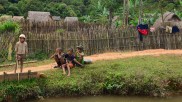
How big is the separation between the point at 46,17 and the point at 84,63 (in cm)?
2053

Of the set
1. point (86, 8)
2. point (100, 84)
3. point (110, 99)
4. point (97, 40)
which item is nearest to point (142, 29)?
point (97, 40)

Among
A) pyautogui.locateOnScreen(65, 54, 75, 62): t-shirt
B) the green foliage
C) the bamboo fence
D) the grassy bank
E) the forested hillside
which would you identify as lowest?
the grassy bank

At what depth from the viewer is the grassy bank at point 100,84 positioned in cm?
884

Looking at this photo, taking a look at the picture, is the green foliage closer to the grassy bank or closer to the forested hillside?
the grassy bank

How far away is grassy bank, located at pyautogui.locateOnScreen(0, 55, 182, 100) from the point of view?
29.0ft

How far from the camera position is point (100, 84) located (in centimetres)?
927

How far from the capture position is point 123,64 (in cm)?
1126

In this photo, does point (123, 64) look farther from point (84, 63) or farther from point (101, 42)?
point (101, 42)

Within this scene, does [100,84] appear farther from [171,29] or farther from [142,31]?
[171,29]

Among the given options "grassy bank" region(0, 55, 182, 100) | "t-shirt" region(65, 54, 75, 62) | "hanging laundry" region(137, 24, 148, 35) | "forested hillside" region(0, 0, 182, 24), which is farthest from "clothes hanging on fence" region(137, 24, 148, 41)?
"forested hillside" region(0, 0, 182, 24)

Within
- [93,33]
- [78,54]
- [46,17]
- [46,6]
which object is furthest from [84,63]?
[46,6]

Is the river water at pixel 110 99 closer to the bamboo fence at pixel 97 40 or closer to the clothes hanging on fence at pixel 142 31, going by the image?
the bamboo fence at pixel 97 40

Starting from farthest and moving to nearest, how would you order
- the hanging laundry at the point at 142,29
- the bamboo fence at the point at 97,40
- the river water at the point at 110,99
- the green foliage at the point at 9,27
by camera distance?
the hanging laundry at the point at 142,29
the green foliage at the point at 9,27
the bamboo fence at the point at 97,40
the river water at the point at 110,99

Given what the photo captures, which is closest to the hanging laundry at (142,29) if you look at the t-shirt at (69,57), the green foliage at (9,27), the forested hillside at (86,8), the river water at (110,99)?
the t-shirt at (69,57)
